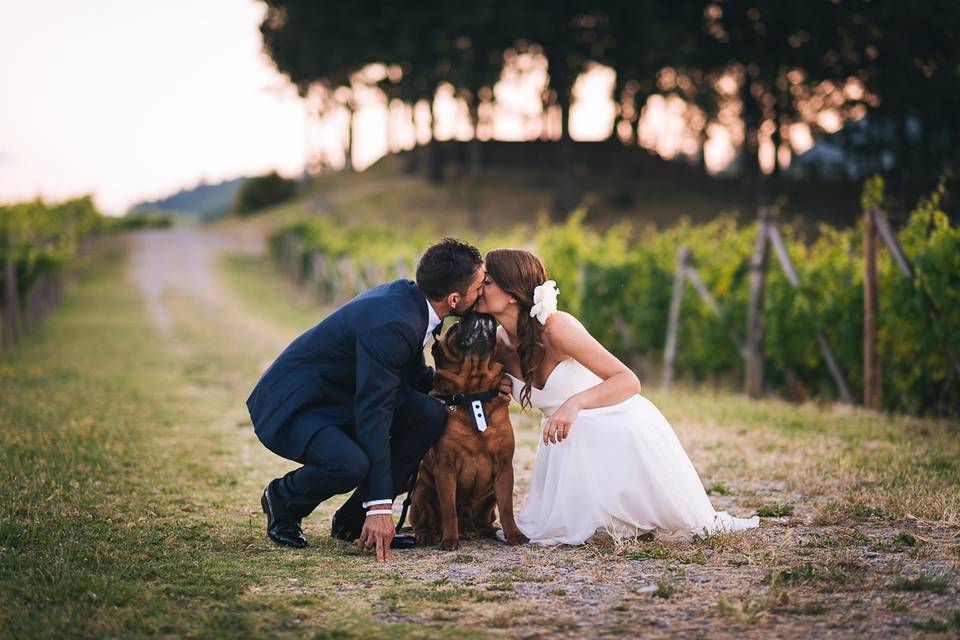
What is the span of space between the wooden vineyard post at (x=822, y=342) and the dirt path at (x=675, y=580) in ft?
15.4

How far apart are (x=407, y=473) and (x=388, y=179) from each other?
193 ft

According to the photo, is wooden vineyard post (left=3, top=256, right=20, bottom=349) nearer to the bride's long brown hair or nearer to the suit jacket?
the suit jacket

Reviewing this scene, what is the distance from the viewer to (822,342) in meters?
11.7

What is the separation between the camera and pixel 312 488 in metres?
5.54

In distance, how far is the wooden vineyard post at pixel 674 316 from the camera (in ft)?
44.3

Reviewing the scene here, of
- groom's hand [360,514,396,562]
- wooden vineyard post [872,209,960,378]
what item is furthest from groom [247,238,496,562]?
wooden vineyard post [872,209,960,378]

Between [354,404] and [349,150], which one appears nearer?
[354,404]

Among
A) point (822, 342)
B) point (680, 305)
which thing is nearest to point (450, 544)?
point (822, 342)

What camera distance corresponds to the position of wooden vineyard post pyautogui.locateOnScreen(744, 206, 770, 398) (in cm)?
1210

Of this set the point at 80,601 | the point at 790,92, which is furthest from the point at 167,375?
the point at 790,92

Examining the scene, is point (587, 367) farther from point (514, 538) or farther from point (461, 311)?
point (514, 538)

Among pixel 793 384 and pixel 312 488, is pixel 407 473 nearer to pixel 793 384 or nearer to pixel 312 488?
pixel 312 488

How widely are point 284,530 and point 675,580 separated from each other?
227 centimetres

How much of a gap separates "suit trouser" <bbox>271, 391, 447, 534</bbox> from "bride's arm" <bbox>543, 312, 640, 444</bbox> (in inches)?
25.9
